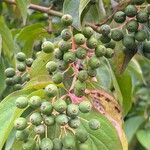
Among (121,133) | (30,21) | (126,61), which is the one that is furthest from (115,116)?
(30,21)

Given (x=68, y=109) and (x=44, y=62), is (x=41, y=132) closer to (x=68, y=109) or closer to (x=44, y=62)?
(x=68, y=109)

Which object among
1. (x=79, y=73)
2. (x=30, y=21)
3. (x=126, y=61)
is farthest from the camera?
(x=30, y=21)

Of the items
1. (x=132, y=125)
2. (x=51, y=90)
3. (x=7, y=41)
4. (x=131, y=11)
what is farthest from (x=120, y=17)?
(x=132, y=125)

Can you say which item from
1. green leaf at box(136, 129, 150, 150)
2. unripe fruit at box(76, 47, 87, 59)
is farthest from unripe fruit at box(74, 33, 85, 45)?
green leaf at box(136, 129, 150, 150)

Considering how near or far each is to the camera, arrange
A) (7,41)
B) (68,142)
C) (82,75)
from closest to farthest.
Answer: (68,142)
(82,75)
(7,41)

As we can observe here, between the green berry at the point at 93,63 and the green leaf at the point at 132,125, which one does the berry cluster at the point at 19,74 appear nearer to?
the green berry at the point at 93,63

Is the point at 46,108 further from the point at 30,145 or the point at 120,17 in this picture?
the point at 120,17

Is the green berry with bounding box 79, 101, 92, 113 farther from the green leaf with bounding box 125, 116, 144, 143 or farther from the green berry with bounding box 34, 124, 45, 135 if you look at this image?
the green leaf with bounding box 125, 116, 144, 143

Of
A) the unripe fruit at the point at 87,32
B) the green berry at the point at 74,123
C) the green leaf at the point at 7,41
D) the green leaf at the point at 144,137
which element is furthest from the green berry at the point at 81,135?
the green leaf at the point at 144,137
